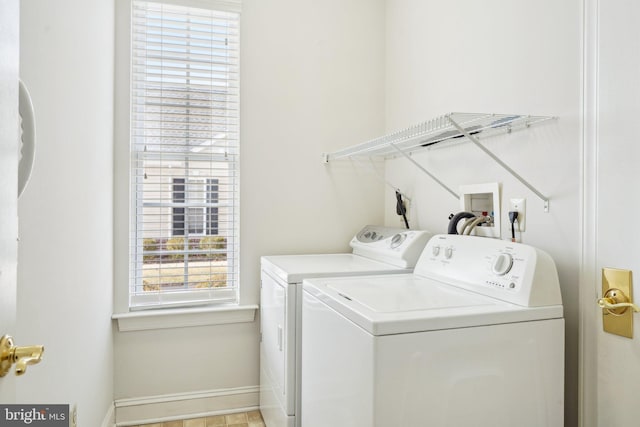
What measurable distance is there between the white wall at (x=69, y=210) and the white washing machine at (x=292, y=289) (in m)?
0.78

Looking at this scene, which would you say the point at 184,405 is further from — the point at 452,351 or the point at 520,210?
the point at 520,210

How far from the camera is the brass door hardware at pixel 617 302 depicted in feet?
3.66

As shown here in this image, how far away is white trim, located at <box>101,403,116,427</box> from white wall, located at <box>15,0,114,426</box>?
1.6 inches

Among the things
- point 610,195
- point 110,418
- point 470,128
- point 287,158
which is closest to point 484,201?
point 470,128

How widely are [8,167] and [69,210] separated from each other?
92 centimetres

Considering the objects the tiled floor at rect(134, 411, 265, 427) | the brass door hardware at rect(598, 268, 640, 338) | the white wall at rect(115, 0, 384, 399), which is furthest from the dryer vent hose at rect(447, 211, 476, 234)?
the tiled floor at rect(134, 411, 265, 427)

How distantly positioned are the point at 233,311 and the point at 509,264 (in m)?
1.57

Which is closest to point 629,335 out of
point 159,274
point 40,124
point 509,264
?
point 509,264

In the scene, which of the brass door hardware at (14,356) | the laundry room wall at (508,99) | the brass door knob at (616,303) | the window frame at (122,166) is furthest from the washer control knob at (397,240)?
the brass door hardware at (14,356)

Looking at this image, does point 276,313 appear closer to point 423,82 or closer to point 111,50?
point 423,82

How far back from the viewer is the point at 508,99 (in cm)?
159

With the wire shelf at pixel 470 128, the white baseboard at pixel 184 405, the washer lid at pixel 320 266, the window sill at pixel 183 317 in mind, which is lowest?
the white baseboard at pixel 184 405

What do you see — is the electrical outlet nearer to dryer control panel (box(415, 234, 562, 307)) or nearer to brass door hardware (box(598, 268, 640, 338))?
dryer control panel (box(415, 234, 562, 307))

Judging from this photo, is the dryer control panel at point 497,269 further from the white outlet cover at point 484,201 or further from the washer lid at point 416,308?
the white outlet cover at point 484,201
